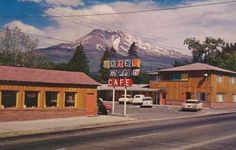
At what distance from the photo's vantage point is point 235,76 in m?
76.8

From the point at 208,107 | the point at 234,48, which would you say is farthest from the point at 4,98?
the point at 234,48

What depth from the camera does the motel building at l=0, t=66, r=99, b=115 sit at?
116 feet

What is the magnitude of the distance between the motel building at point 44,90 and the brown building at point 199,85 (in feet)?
98.0

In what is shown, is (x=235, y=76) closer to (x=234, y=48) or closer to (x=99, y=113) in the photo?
(x=99, y=113)

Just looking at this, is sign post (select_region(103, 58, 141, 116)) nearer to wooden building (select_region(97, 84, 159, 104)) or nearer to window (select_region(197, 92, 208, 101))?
window (select_region(197, 92, 208, 101))

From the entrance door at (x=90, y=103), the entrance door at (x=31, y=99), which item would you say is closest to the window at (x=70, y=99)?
the entrance door at (x=90, y=103)

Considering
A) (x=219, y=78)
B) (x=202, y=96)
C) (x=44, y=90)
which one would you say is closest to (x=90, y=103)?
(x=44, y=90)

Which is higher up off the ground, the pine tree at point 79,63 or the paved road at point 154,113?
the pine tree at point 79,63

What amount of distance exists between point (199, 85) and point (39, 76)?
36.7m

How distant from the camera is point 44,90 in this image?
126 feet

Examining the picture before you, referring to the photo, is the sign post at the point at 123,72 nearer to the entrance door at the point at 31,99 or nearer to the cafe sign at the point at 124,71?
the cafe sign at the point at 124,71

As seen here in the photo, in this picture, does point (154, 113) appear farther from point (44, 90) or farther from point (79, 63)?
point (79, 63)

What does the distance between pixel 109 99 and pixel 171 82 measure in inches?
691

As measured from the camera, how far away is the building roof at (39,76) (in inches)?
1421
